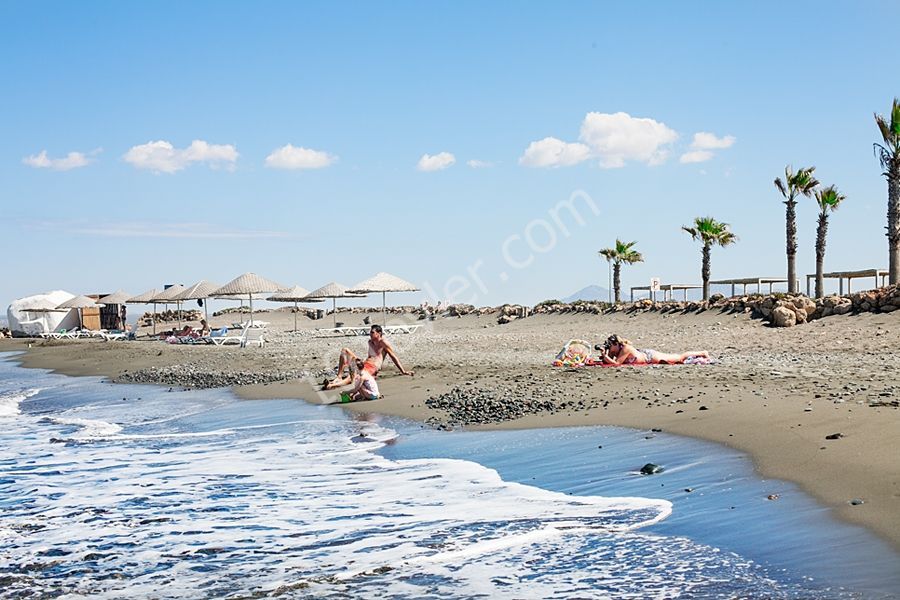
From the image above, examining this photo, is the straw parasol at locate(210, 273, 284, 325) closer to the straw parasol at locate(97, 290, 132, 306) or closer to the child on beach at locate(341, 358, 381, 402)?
the straw parasol at locate(97, 290, 132, 306)

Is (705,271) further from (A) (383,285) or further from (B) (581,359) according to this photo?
(B) (581,359)

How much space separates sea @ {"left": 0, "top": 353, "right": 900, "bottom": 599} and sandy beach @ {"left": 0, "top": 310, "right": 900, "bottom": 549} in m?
0.43

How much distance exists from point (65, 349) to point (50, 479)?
29.7 meters

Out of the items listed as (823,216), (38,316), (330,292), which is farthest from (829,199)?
(38,316)

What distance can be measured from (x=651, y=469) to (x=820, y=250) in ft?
103

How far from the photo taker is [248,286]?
33250 millimetres

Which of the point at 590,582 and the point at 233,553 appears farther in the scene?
the point at 233,553

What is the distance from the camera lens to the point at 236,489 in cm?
754

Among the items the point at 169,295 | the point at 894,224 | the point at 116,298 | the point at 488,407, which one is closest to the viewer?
the point at 488,407

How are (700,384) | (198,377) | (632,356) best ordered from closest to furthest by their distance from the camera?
(700,384) < (632,356) < (198,377)

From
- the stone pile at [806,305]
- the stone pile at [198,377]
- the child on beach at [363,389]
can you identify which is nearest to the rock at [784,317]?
the stone pile at [806,305]

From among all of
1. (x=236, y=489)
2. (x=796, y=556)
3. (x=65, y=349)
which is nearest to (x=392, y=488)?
(x=236, y=489)

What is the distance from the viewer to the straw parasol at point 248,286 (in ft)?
108

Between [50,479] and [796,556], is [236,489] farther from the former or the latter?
[796,556]
